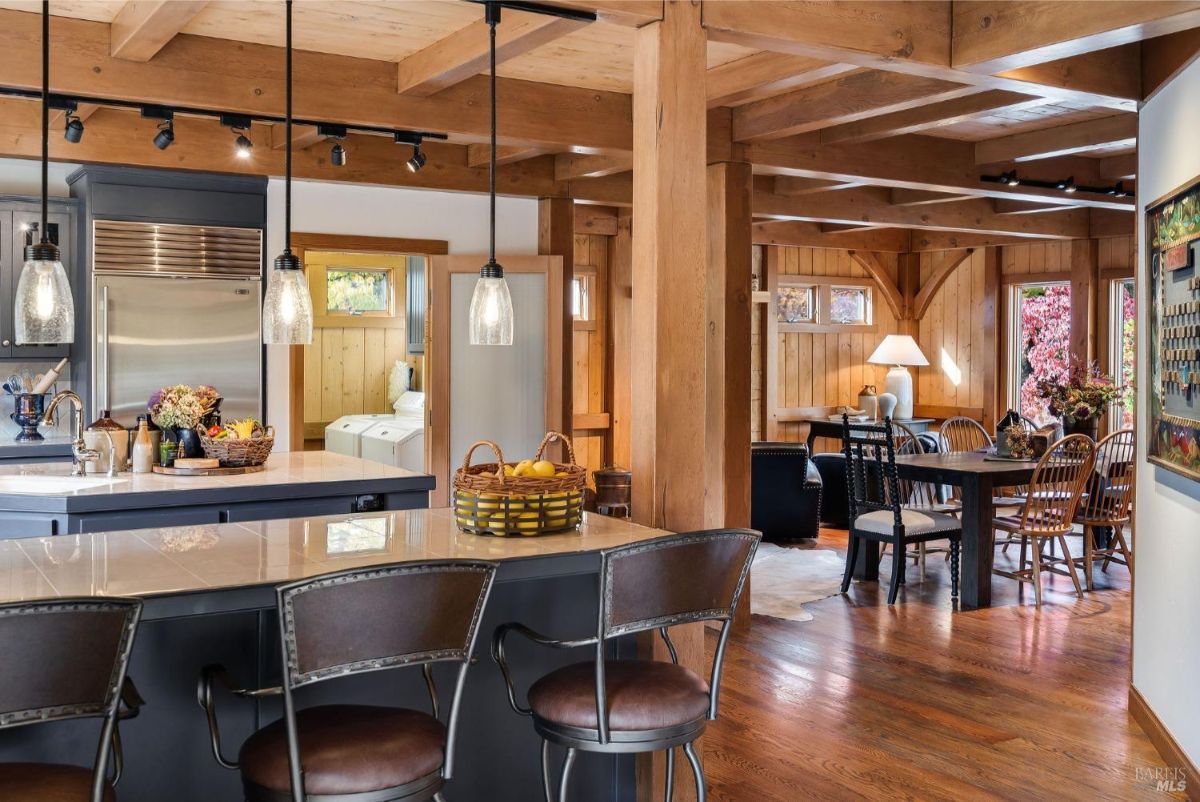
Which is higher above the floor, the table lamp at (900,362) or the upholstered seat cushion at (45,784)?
the table lamp at (900,362)

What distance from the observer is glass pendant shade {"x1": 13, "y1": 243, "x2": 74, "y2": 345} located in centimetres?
273

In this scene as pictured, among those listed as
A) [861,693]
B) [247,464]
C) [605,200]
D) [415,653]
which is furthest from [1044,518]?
[415,653]

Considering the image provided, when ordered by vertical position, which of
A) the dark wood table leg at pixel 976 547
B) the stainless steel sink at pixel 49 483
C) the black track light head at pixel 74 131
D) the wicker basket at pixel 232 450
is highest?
the black track light head at pixel 74 131

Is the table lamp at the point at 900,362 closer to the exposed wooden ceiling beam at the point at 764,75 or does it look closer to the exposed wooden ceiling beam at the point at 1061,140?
the exposed wooden ceiling beam at the point at 1061,140

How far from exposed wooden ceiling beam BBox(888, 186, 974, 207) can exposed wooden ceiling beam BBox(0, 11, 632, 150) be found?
347 cm

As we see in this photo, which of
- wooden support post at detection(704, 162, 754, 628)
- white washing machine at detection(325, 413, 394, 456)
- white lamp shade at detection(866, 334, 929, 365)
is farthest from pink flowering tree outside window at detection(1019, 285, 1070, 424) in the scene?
white washing machine at detection(325, 413, 394, 456)

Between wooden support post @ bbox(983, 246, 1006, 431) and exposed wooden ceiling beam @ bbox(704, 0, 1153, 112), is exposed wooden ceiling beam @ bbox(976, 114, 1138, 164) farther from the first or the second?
wooden support post @ bbox(983, 246, 1006, 431)

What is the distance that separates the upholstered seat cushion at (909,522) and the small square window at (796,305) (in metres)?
4.79

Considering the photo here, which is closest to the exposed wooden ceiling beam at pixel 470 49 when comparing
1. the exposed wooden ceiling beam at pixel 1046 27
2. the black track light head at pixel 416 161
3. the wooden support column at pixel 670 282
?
the wooden support column at pixel 670 282

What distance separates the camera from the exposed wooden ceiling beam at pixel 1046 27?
10.9 feet

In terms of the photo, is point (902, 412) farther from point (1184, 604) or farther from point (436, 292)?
point (1184, 604)

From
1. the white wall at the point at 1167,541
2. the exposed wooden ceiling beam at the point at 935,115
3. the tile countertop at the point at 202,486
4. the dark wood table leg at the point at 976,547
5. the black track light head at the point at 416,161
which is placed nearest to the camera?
the white wall at the point at 1167,541

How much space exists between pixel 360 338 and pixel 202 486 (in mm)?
5788

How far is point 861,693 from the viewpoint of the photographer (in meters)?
4.71
